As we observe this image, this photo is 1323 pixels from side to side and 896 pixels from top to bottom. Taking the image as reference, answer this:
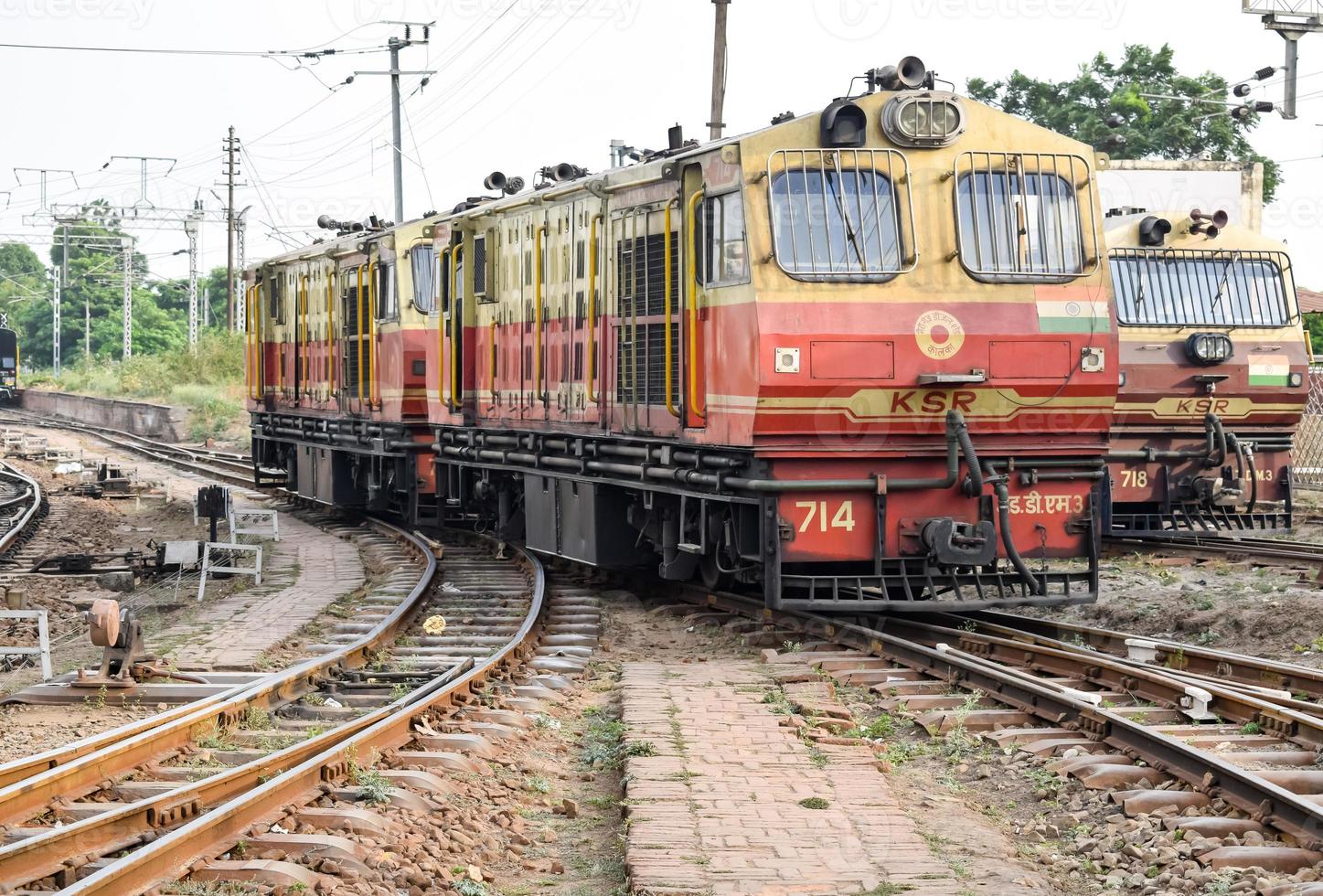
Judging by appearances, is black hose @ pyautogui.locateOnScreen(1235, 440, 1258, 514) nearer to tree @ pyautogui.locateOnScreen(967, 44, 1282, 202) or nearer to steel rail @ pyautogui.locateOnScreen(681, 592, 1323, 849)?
steel rail @ pyautogui.locateOnScreen(681, 592, 1323, 849)

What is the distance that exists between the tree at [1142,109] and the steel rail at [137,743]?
39.6 meters

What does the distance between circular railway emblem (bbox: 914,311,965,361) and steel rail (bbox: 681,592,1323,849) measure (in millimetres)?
1959

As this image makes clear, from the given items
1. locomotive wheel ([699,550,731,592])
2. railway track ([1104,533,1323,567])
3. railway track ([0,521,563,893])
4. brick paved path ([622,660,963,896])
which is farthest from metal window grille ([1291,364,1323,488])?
brick paved path ([622,660,963,896])

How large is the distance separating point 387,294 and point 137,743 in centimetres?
1322

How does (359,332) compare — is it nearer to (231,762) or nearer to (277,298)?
(277,298)

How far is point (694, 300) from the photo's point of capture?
11.8 meters

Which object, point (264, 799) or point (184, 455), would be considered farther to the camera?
point (184, 455)

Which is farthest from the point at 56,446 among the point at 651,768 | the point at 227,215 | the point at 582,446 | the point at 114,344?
the point at 114,344

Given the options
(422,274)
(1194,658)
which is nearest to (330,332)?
(422,274)

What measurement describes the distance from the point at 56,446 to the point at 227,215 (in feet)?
60.6

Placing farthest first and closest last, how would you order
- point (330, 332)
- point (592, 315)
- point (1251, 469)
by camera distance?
point (330, 332), point (1251, 469), point (592, 315)

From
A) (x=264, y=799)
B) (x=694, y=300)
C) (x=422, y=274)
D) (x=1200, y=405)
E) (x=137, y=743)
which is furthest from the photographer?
(x=422, y=274)

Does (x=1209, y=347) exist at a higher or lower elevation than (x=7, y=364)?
lower

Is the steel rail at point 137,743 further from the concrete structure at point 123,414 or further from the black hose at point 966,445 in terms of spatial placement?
the concrete structure at point 123,414
